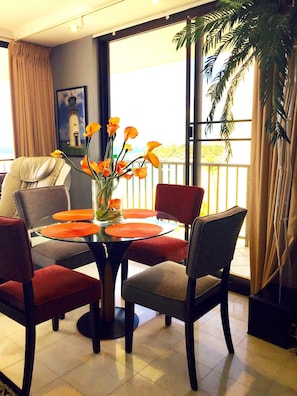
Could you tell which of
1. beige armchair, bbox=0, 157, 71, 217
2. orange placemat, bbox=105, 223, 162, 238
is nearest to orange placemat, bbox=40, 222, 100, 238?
orange placemat, bbox=105, 223, 162, 238

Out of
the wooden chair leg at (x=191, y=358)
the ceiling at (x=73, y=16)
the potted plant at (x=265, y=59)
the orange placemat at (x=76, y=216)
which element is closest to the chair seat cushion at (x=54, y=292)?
the orange placemat at (x=76, y=216)

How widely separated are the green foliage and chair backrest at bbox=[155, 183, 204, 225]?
62 cm

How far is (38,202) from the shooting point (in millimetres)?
2775

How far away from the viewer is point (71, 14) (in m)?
3.25

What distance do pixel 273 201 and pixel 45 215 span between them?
176 centimetres

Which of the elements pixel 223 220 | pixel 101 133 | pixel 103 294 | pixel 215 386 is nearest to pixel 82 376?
pixel 103 294

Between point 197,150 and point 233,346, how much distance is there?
68.3 inches

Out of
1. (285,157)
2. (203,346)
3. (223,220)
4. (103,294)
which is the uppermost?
(285,157)

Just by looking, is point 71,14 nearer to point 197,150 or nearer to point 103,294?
point 197,150

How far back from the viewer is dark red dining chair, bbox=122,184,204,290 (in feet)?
8.24

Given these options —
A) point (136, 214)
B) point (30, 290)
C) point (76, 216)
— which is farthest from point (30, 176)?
point (30, 290)

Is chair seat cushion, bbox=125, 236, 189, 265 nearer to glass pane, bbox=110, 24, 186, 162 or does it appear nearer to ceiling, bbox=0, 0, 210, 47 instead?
glass pane, bbox=110, 24, 186, 162

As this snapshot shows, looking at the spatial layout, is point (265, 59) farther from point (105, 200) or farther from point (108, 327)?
point (108, 327)

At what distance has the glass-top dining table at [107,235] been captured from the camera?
1.97 m
